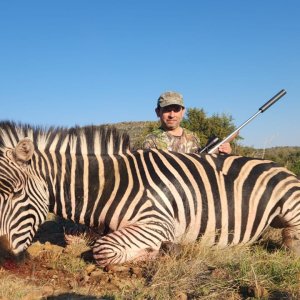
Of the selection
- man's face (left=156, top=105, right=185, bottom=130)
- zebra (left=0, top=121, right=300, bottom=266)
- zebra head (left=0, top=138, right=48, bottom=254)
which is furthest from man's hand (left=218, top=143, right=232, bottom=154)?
zebra head (left=0, top=138, right=48, bottom=254)

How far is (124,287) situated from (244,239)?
1507mm

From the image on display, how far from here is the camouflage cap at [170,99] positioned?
5.34m

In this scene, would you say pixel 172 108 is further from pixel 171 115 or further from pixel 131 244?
pixel 131 244

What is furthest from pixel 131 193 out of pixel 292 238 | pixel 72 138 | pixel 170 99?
pixel 170 99

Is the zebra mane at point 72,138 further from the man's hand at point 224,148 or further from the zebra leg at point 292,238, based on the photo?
the man's hand at point 224,148

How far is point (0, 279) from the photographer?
2.62m

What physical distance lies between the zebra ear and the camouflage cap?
266 cm

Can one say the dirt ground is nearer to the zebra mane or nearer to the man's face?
the zebra mane

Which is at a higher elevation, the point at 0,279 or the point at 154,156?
the point at 154,156

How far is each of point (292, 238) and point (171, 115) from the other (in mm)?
2450

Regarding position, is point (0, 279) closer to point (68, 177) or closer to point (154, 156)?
point (68, 177)

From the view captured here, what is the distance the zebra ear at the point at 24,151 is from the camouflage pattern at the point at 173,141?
2585mm

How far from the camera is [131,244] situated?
3.08m

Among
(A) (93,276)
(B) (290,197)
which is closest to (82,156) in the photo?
(A) (93,276)
